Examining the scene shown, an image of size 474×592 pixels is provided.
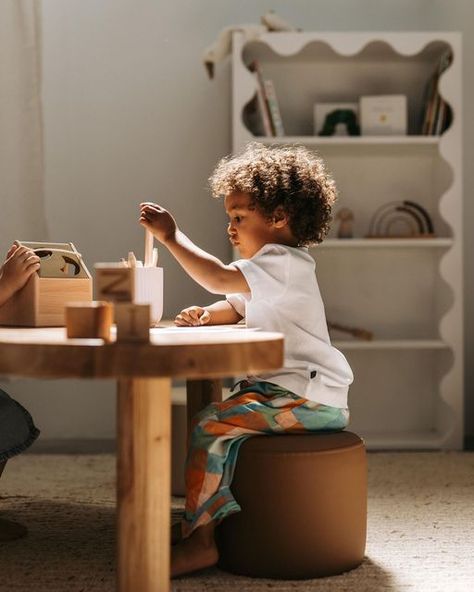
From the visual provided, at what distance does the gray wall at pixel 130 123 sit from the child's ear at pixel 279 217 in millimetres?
1582

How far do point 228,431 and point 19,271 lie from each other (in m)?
0.49

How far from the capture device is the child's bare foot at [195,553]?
1.71 metres

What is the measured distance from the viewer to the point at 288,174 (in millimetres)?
1898

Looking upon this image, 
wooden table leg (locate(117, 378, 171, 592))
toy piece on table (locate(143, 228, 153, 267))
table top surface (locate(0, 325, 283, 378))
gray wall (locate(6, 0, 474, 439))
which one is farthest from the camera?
gray wall (locate(6, 0, 474, 439))

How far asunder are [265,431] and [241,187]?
1.65 ft

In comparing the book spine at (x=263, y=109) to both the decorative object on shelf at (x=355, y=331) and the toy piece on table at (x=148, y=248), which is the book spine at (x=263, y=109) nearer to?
the decorative object on shelf at (x=355, y=331)

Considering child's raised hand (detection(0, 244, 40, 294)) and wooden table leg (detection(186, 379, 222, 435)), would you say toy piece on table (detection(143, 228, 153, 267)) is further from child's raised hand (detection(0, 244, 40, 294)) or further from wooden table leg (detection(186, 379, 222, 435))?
wooden table leg (detection(186, 379, 222, 435))

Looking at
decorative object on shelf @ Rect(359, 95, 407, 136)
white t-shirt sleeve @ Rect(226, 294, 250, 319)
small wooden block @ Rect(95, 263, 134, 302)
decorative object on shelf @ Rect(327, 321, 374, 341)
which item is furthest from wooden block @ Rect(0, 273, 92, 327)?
decorative object on shelf @ Rect(359, 95, 407, 136)

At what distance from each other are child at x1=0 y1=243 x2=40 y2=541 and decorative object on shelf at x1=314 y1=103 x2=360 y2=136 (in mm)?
1722

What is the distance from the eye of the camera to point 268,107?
10.7 feet

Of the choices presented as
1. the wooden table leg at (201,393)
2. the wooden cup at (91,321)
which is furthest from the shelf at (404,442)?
the wooden cup at (91,321)

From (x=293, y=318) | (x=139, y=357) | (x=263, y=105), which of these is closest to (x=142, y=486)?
(x=139, y=357)

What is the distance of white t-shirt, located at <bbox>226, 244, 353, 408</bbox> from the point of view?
1.73 metres

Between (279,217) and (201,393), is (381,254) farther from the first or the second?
(279,217)
